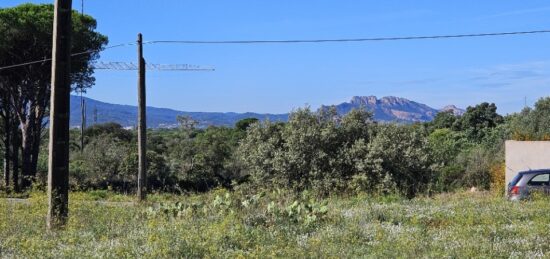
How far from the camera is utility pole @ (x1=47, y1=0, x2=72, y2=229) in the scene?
9.69m

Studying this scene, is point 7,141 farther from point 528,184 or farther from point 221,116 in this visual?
point 221,116

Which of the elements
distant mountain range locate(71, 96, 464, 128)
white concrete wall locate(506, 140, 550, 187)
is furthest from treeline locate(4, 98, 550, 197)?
distant mountain range locate(71, 96, 464, 128)

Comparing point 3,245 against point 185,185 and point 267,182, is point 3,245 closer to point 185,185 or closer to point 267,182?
point 267,182

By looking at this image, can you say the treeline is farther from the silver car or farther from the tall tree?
the silver car

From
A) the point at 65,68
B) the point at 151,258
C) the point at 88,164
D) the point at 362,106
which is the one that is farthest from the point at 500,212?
the point at 88,164

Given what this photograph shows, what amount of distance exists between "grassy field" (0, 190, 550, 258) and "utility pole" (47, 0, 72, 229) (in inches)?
12.3

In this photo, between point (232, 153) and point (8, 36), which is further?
point (232, 153)

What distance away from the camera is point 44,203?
1052 cm

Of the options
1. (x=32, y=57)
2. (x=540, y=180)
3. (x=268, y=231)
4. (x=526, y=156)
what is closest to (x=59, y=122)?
(x=268, y=231)

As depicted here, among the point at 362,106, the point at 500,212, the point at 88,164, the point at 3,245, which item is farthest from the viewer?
the point at 88,164

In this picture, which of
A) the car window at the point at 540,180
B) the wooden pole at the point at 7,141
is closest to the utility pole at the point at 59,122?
the car window at the point at 540,180

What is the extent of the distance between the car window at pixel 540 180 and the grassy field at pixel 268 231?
760 cm

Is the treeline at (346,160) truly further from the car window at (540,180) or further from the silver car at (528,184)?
the car window at (540,180)

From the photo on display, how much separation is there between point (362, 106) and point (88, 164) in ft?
54.7
